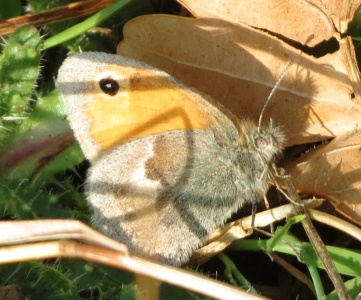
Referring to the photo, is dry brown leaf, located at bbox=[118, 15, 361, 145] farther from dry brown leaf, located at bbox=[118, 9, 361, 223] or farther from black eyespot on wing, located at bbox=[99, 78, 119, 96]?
black eyespot on wing, located at bbox=[99, 78, 119, 96]

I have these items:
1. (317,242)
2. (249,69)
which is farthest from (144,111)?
(317,242)

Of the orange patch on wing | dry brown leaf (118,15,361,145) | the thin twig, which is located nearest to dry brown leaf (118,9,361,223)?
dry brown leaf (118,15,361,145)

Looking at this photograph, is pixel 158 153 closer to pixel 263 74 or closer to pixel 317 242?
pixel 263 74

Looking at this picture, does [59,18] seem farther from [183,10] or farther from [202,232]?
[202,232]

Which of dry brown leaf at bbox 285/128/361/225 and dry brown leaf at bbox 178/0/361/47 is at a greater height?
dry brown leaf at bbox 178/0/361/47

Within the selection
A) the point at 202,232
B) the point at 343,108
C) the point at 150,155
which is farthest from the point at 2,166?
the point at 343,108

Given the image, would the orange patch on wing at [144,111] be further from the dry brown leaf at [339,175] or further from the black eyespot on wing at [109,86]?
the dry brown leaf at [339,175]

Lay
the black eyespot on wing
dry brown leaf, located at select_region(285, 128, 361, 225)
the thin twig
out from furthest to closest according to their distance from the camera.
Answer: dry brown leaf, located at select_region(285, 128, 361, 225), the black eyespot on wing, the thin twig

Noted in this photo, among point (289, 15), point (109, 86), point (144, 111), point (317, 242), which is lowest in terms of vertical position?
point (317, 242)

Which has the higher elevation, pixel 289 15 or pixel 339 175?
pixel 289 15
